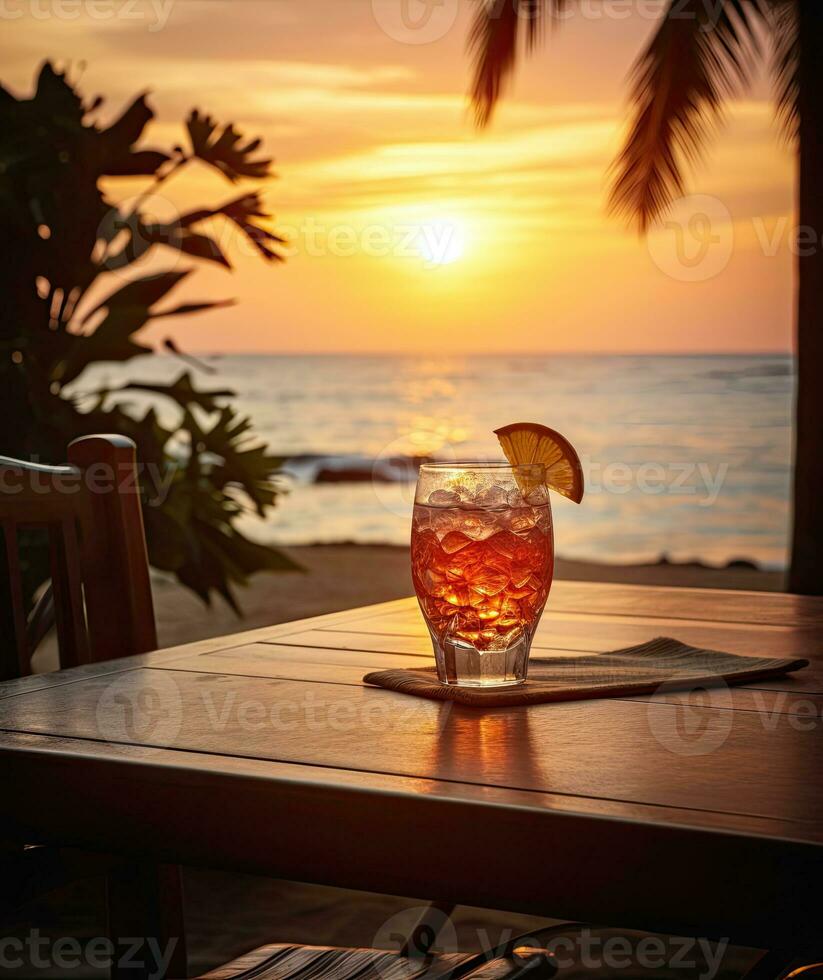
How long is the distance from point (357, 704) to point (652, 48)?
167 inches

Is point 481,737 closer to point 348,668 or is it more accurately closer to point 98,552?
point 348,668

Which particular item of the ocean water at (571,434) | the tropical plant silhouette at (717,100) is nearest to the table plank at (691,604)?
the tropical plant silhouette at (717,100)

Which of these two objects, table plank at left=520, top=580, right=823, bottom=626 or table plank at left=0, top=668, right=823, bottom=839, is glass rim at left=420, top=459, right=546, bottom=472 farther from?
table plank at left=520, top=580, right=823, bottom=626

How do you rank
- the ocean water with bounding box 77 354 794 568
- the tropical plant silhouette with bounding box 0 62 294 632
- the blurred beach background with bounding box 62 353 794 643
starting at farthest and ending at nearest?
the ocean water with bounding box 77 354 794 568 → the blurred beach background with bounding box 62 353 794 643 → the tropical plant silhouette with bounding box 0 62 294 632

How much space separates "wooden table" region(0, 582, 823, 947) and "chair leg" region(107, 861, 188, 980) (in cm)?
31

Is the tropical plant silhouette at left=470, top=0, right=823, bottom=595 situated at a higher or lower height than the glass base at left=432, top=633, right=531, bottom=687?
higher

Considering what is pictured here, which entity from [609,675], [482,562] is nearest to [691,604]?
[609,675]

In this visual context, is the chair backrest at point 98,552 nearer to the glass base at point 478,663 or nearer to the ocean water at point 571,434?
the glass base at point 478,663

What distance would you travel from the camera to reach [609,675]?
103 centimetres

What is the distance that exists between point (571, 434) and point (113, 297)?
1681 cm

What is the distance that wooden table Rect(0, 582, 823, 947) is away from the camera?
24.3 inches

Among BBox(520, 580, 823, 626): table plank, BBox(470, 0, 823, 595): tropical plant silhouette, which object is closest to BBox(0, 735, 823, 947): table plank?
BBox(520, 580, 823, 626): table plank

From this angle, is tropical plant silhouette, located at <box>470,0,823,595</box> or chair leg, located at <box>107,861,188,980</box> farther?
tropical plant silhouette, located at <box>470,0,823,595</box>

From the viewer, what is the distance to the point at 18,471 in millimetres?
1358
